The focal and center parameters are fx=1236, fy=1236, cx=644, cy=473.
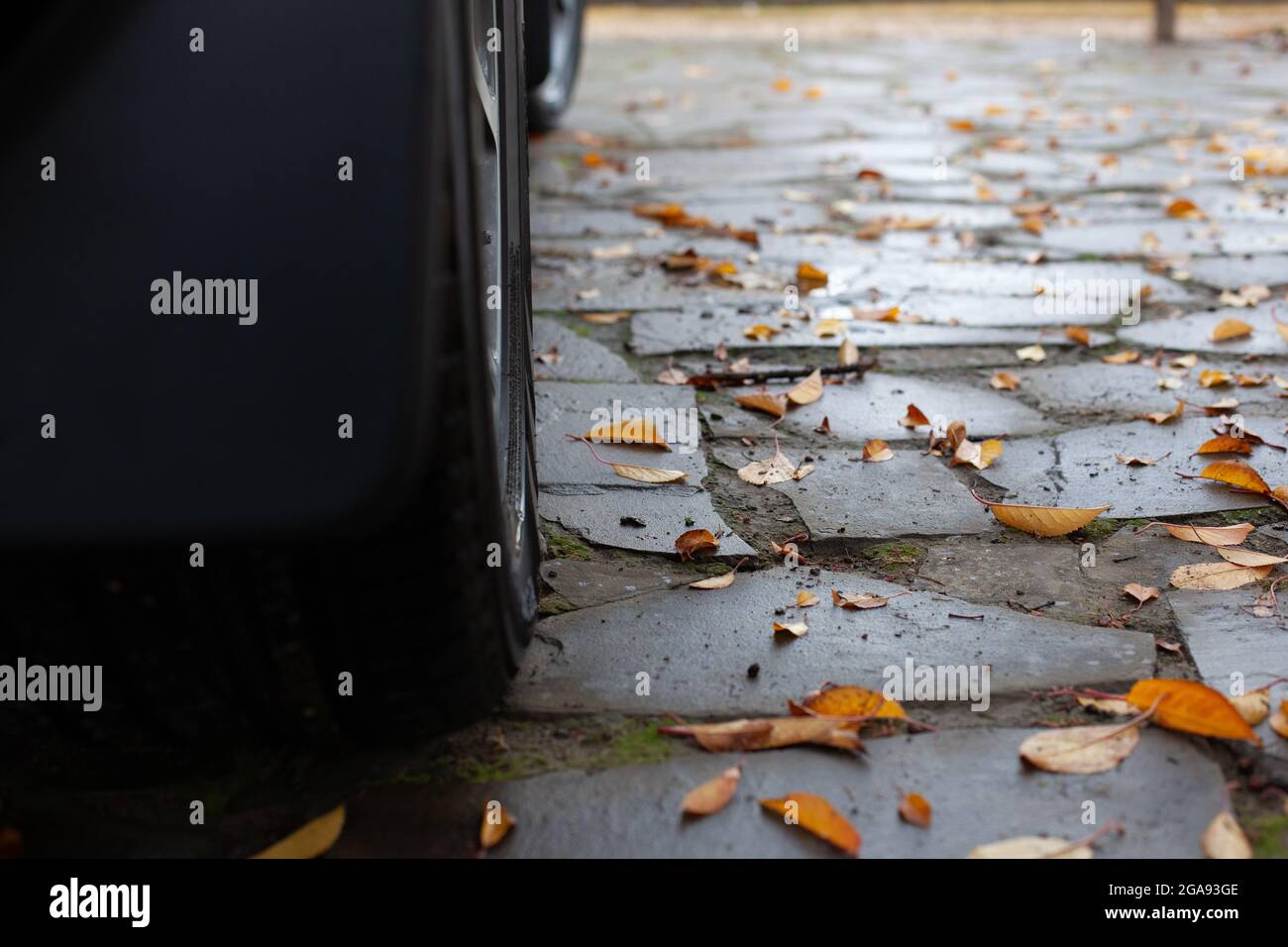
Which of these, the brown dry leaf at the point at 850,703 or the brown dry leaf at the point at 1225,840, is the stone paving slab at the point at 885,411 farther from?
the brown dry leaf at the point at 1225,840

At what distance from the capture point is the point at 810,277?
2.98 metres

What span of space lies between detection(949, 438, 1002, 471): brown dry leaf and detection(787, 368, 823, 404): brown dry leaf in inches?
12.5

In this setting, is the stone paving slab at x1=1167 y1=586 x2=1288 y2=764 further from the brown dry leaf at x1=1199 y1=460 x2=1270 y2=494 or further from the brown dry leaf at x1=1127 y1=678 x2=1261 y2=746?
the brown dry leaf at x1=1199 y1=460 x2=1270 y2=494

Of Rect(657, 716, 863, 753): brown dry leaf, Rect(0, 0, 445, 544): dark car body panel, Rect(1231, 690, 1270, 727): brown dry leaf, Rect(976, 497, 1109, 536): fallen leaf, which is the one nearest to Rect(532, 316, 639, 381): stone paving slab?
Rect(976, 497, 1109, 536): fallen leaf

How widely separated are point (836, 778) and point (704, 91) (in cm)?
576

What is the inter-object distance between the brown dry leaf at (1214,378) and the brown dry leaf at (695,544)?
112 cm

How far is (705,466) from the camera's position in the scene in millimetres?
1932

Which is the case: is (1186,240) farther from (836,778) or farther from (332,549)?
(332,549)

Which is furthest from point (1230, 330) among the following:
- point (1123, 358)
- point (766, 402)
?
point (766, 402)

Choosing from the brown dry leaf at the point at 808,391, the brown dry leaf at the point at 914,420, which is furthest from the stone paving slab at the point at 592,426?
the brown dry leaf at the point at 914,420

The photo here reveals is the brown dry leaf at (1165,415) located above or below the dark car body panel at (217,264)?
below

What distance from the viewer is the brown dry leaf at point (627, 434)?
2.03m

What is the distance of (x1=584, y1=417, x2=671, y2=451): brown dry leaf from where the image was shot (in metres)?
2.03
